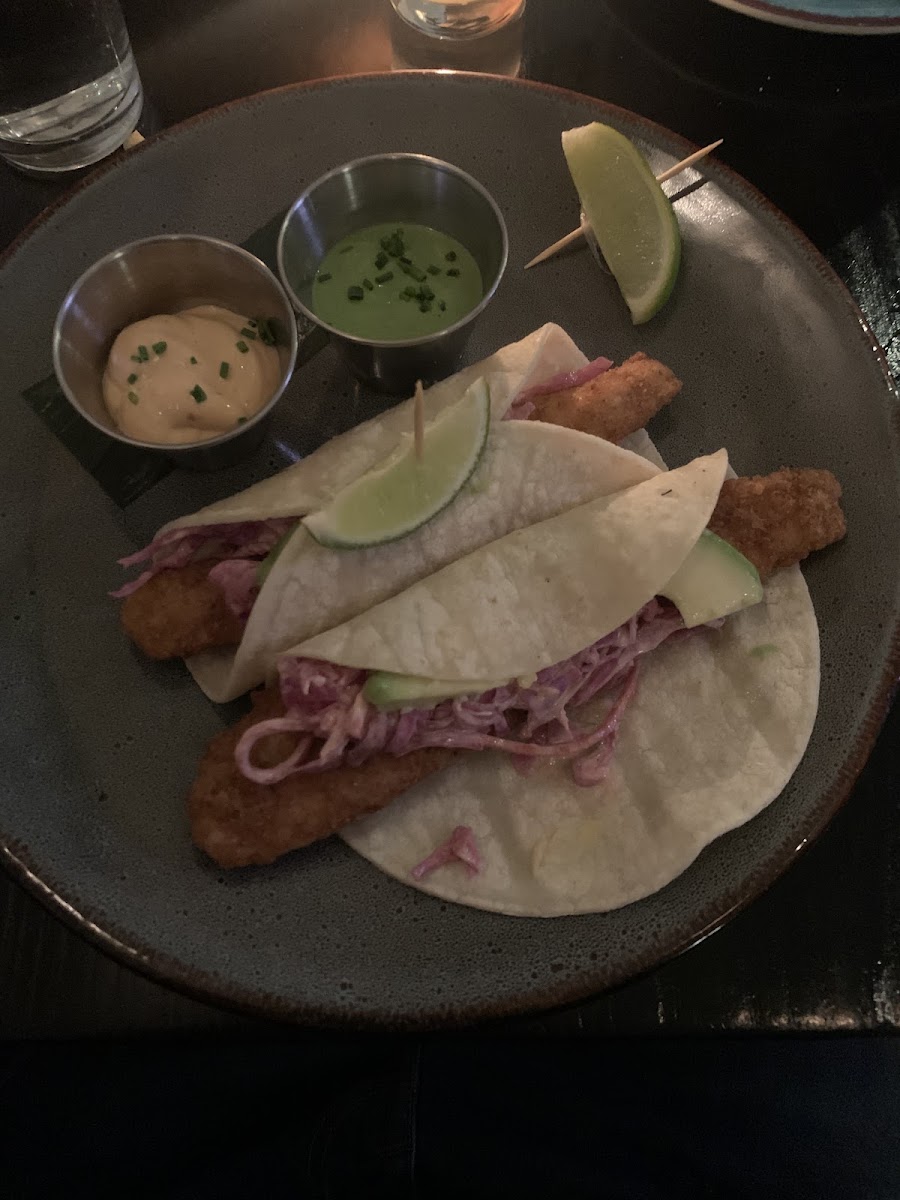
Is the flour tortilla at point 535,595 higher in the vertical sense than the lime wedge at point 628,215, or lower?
lower

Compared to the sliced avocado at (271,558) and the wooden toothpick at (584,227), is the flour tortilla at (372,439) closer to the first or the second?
the sliced avocado at (271,558)

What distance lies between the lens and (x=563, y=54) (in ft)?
11.2

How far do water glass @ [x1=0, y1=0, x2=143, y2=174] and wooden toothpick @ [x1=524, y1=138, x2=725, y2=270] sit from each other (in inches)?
64.9

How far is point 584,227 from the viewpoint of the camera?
2.83 metres

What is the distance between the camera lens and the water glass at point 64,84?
9.18 ft

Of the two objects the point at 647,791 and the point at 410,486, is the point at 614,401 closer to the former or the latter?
the point at 410,486

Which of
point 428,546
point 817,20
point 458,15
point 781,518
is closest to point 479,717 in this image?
point 428,546

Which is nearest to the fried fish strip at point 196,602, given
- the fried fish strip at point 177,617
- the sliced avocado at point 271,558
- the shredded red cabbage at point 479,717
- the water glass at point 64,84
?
the fried fish strip at point 177,617

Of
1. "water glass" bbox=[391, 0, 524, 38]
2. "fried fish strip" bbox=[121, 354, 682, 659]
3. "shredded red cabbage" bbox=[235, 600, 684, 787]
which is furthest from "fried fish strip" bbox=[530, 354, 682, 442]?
"water glass" bbox=[391, 0, 524, 38]

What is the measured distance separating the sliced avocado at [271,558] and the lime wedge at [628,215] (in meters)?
1.41

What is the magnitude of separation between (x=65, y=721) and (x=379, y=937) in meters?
1.04

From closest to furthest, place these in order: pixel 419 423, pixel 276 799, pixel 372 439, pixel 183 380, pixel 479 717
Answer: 1. pixel 419 423
2. pixel 276 799
3. pixel 479 717
4. pixel 183 380
5. pixel 372 439

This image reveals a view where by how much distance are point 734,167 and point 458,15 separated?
1.30 m

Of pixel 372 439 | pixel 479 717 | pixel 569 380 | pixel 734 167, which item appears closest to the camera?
pixel 479 717
